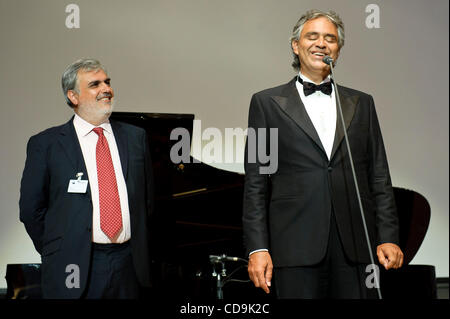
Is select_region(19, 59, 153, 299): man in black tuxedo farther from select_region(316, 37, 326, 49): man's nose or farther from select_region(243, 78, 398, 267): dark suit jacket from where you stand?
select_region(316, 37, 326, 49): man's nose

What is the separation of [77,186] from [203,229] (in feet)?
6.18

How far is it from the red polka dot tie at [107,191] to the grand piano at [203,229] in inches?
40.3

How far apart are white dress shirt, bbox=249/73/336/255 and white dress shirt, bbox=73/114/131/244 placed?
0.82 m

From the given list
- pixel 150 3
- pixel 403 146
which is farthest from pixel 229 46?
pixel 403 146

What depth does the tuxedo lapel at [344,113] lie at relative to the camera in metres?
2.17

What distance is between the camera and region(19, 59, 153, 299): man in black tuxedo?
2.37 m

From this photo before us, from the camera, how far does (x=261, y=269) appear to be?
2.05 metres

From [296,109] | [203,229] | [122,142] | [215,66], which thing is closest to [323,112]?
[296,109]

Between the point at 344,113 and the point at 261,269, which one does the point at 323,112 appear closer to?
the point at 344,113

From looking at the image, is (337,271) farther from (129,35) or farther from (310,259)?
(129,35)

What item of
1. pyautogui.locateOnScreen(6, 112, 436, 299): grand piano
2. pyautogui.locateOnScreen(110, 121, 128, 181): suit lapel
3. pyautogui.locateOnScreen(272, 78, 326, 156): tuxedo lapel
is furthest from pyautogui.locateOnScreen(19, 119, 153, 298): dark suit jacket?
pyautogui.locateOnScreen(6, 112, 436, 299): grand piano

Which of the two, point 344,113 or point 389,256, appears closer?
point 389,256

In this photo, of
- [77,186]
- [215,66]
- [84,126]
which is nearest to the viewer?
[77,186]

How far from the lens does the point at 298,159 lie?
85.1 inches
